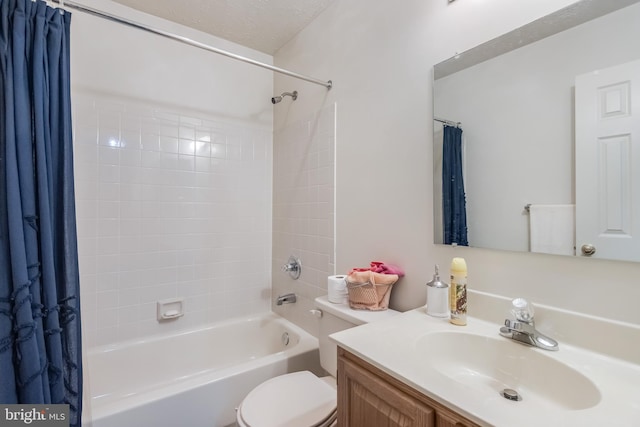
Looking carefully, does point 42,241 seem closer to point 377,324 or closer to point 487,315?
point 377,324

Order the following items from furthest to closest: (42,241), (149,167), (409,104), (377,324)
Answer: (149,167) → (409,104) → (42,241) → (377,324)

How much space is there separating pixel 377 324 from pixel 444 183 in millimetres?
625

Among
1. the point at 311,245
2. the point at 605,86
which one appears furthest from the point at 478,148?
the point at 311,245

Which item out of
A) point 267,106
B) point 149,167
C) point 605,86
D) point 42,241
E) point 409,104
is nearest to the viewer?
point 605,86

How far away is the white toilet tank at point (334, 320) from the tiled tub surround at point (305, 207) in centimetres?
38

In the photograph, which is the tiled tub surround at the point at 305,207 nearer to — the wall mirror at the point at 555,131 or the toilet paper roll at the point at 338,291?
the toilet paper roll at the point at 338,291

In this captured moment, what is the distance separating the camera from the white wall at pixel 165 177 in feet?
5.76

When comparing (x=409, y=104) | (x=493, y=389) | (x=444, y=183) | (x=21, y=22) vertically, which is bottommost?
(x=493, y=389)

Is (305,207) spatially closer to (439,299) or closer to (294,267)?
(294,267)

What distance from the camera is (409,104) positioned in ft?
4.42

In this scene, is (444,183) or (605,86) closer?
(605,86)

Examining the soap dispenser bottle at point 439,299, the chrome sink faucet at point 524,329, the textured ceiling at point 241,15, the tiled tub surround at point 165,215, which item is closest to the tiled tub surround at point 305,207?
the tiled tub surround at point 165,215

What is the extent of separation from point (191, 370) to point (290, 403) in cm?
104

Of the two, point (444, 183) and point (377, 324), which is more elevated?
point (444, 183)
